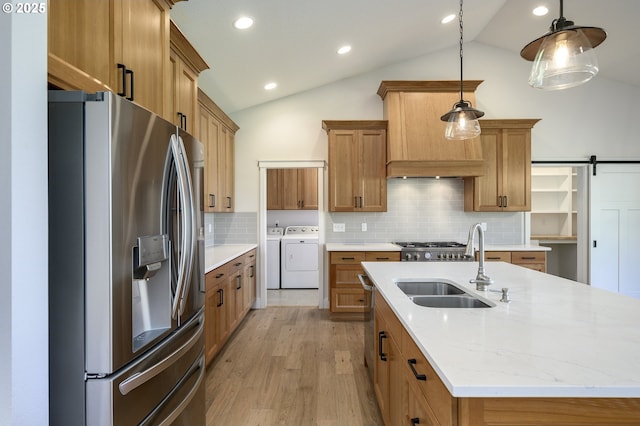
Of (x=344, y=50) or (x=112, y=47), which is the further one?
(x=344, y=50)

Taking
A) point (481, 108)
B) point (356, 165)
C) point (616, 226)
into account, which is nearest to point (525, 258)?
point (616, 226)

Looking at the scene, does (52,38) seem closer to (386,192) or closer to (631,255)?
(386,192)

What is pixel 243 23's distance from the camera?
8.70 feet

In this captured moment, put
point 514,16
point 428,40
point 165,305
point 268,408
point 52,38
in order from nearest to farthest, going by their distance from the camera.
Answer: point 52,38 < point 165,305 < point 268,408 < point 514,16 < point 428,40

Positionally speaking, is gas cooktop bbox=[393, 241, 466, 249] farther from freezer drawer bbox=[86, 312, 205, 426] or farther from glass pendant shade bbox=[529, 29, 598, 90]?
freezer drawer bbox=[86, 312, 205, 426]

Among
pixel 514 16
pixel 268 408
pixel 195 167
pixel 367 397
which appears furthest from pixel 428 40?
Result: pixel 268 408

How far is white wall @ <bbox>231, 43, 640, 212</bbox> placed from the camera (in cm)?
448

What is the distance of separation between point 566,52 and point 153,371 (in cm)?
202

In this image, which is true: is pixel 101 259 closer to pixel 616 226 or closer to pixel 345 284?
pixel 345 284

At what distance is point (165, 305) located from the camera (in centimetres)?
132

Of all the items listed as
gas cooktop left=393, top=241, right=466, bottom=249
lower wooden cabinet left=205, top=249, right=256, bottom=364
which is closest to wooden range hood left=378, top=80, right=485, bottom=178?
gas cooktop left=393, top=241, right=466, bottom=249

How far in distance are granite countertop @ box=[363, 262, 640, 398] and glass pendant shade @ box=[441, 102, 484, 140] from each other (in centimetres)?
109

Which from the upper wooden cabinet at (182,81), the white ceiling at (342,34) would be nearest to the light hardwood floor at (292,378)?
the upper wooden cabinet at (182,81)

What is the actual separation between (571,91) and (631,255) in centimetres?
237
